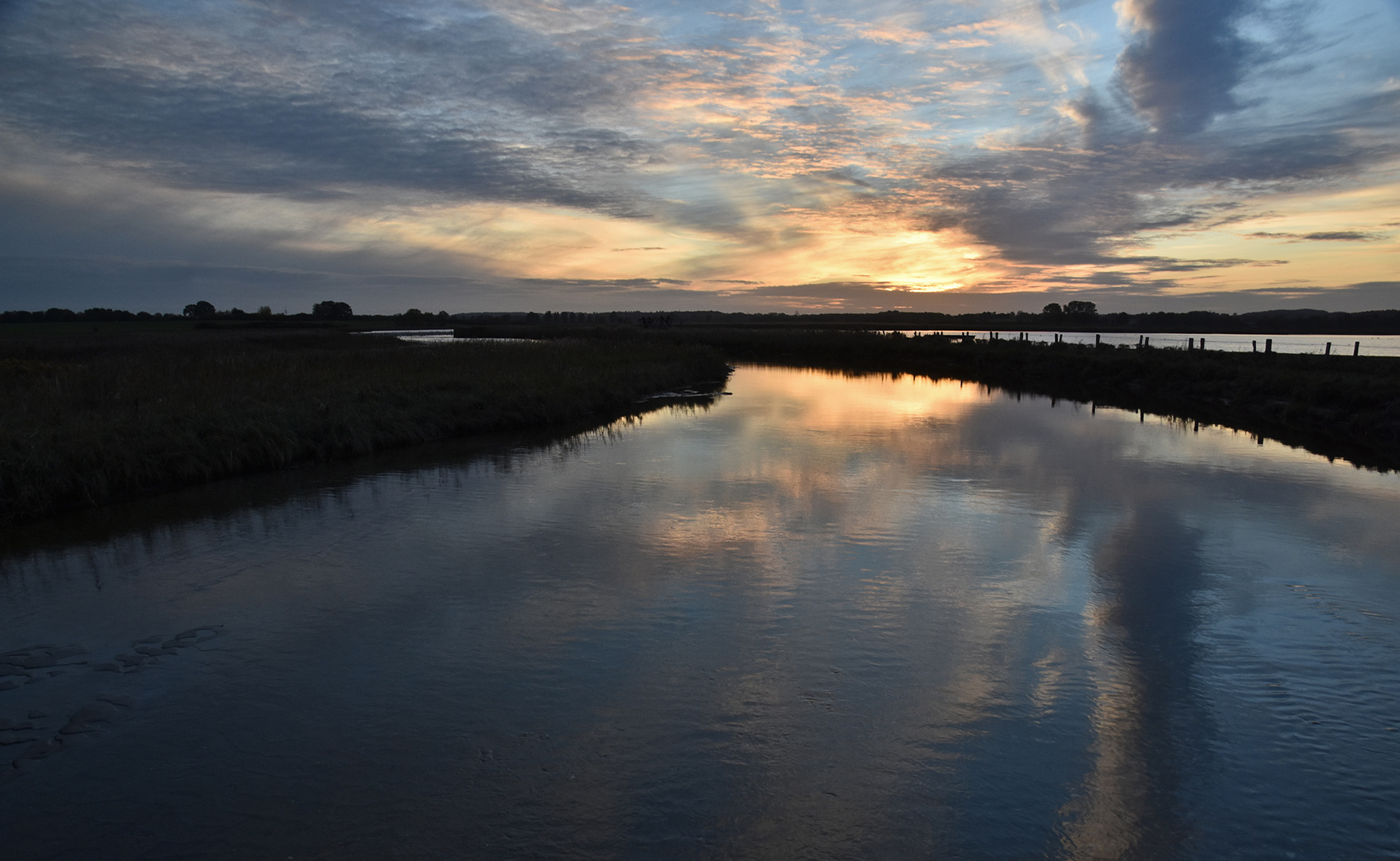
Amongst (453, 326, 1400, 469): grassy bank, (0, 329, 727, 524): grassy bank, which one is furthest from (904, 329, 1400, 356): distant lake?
(0, 329, 727, 524): grassy bank

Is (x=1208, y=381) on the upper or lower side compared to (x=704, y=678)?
upper

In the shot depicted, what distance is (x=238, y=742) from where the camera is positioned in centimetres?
462

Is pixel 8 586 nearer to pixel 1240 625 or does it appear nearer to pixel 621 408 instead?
pixel 1240 625

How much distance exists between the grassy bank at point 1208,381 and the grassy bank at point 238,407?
1626 centimetres

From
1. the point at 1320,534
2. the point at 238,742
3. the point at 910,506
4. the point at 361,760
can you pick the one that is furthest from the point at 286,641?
the point at 1320,534

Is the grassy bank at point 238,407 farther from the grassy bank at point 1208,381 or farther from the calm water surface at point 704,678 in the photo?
the grassy bank at point 1208,381

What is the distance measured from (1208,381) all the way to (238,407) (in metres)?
28.2

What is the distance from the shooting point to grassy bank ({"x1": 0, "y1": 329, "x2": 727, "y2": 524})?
10.5 metres

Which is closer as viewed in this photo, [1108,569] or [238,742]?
[238,742]

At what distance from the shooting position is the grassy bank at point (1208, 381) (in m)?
17.5

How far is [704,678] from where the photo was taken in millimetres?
5410

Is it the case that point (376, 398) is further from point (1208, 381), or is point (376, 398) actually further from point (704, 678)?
point (1208, 381)

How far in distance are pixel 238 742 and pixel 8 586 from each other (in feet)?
15.2

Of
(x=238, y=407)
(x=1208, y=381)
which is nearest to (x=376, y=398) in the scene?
(x=238, y=407)
